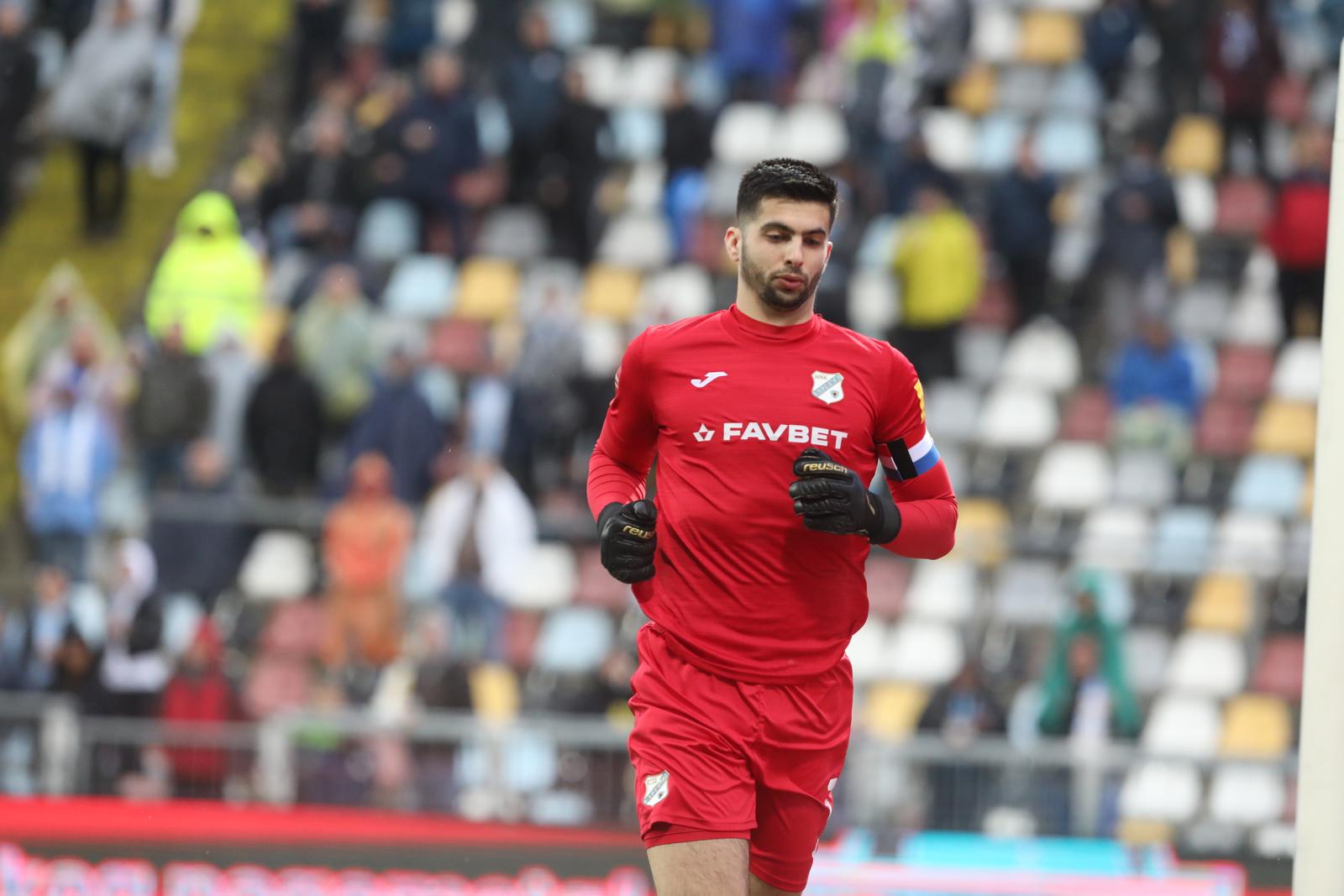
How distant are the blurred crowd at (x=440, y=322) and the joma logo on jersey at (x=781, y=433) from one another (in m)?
6.71

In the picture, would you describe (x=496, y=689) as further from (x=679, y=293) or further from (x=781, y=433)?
(x=781, y=433)

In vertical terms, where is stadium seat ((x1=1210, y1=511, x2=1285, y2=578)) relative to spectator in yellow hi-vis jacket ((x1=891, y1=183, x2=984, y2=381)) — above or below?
below

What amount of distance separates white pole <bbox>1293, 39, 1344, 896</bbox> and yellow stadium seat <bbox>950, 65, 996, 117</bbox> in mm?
12987

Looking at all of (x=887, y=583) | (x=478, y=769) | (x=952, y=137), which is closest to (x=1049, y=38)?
(x=952, y=137)

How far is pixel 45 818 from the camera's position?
10352mm

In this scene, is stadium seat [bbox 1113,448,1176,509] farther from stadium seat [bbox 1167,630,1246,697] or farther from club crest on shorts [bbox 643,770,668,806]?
club crest on shorts [bbox 643,770,668,806]

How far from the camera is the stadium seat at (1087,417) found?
15.4 m

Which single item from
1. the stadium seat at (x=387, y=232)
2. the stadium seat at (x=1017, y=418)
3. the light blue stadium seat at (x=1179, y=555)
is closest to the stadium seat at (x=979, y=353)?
the stadium seat at (x=1017, y=418)

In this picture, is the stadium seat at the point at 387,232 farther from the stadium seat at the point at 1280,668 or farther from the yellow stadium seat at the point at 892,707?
the stadium seat at the point at 1280,668

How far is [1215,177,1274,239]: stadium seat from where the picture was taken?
1709 centimetres

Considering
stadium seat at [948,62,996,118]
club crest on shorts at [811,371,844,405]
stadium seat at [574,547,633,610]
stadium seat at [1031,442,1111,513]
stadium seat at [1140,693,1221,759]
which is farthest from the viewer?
stadium seat at [948,62,996,118]

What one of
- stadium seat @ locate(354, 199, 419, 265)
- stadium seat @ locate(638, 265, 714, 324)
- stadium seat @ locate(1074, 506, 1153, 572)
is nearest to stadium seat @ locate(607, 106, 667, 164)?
stadium seat @ locate(638, 265, 714, 324)

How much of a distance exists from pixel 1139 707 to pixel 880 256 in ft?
13.8

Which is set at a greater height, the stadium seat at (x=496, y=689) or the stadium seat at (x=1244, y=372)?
the stadium seat at (x=1244, y=372)
